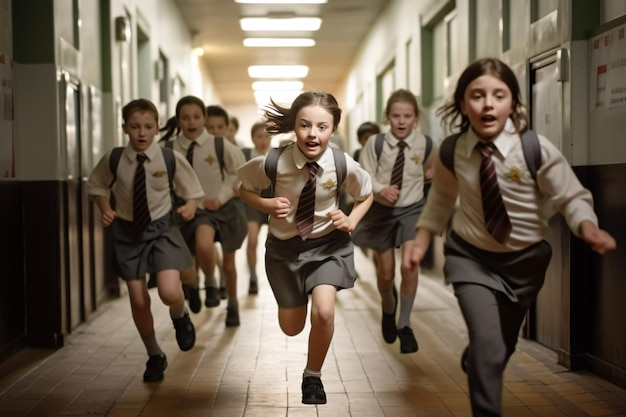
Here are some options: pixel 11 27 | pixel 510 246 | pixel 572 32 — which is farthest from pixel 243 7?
pixel 510 246

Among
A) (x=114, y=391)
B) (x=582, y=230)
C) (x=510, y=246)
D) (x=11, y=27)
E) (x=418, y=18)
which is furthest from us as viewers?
(x=418, y=18)

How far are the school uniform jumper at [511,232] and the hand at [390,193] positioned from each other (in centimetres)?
210

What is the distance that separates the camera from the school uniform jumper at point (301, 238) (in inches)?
163

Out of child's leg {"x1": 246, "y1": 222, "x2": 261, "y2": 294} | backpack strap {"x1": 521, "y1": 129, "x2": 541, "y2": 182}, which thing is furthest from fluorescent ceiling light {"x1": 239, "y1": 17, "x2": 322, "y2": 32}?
backpack strap {"x1": 521, "y1": 129, "x2": 541, "y2": 182}

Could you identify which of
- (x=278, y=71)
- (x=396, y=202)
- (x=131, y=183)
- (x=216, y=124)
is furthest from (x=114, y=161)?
(x=278, y=71)

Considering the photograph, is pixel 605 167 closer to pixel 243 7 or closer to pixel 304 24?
pixel 243 7

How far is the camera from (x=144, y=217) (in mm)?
4852

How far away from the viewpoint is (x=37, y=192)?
597cm

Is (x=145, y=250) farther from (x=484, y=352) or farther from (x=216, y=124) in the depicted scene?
(x=216, y=124)

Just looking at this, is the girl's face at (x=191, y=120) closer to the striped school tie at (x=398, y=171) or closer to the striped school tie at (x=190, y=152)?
the striped school tie at (x=190, y=152)

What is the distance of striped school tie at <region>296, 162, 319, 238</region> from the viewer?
4.11 meters

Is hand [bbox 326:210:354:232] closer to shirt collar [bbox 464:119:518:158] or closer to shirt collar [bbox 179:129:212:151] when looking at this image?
shirt collar [bbox 464:119:518:158]

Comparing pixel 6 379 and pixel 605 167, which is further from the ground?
pixel 605 167

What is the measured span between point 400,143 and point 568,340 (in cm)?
168
